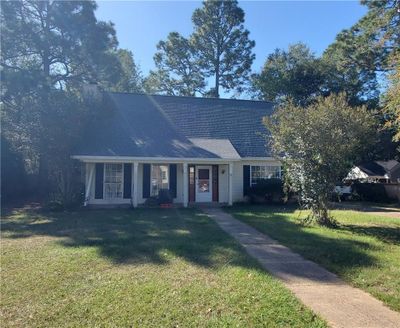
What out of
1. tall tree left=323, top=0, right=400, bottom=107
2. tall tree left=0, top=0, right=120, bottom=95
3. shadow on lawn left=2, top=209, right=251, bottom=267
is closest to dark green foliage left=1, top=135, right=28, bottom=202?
tall tree left=0, top=0, right=120, bottom=95

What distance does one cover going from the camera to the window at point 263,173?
1859 centimetres

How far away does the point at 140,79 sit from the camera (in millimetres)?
38875

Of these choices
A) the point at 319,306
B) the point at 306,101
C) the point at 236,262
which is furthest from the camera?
the point at 306,101

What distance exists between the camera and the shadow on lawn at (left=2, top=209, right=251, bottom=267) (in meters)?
7.43

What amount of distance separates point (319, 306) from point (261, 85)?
30668 millimetres

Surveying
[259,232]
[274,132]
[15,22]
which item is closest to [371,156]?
[274,132]

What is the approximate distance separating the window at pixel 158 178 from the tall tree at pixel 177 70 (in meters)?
20.2

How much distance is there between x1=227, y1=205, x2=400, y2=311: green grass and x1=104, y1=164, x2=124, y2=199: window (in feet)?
19.8

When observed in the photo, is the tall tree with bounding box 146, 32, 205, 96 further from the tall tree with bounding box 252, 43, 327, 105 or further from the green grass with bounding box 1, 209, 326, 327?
the green grass with bounding box 1, 209, 326, 327

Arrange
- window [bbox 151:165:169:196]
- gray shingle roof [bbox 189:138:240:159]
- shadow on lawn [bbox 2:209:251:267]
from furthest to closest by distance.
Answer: gray shingle roof [bbox 189:138:240:159] → window [bbox 151:165:169:196] → shadow on lawn [bbox 2:209:251:267]

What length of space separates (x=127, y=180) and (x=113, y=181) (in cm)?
66

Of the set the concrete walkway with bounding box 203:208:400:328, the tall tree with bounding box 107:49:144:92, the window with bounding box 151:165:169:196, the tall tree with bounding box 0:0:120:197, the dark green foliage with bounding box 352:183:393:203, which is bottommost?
the concrete walkway with bounding box 203:208:400:328

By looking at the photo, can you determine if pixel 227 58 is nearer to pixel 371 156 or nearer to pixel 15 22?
pixel 371 156

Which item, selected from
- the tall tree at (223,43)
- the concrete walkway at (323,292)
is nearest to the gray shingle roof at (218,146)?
the concrete walkway at (323,292)
